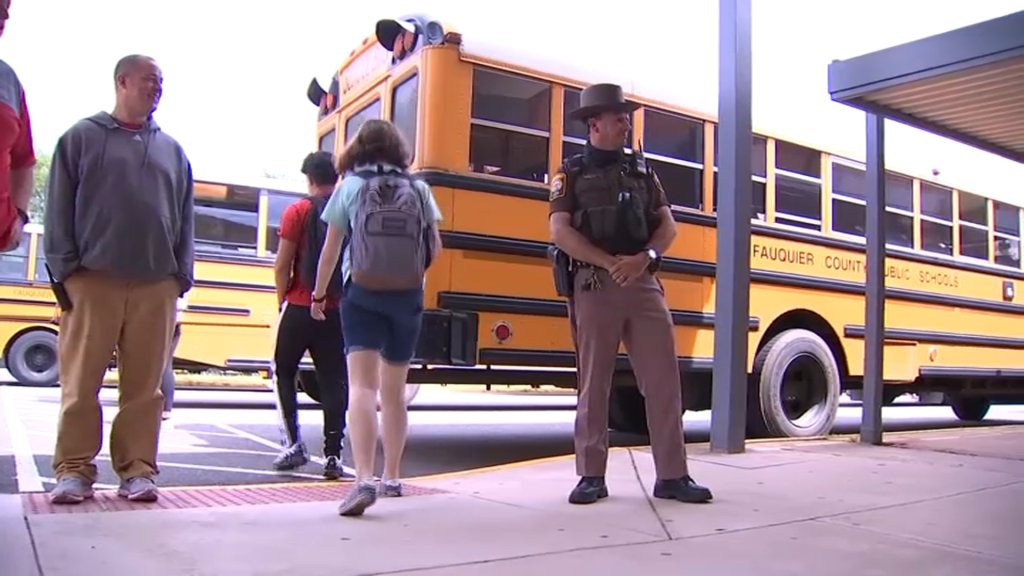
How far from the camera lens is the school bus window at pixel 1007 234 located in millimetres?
9242

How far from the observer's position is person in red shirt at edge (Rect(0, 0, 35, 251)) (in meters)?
2.29

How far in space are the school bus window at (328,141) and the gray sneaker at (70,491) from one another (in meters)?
4.08

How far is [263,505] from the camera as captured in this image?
3789 mm

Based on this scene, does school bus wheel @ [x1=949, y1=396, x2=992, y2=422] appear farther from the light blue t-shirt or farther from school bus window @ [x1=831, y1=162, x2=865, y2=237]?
the light blue t-shirt

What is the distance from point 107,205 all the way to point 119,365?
0.69 m

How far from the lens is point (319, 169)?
501 cm

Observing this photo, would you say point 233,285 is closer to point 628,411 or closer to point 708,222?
point 628,411

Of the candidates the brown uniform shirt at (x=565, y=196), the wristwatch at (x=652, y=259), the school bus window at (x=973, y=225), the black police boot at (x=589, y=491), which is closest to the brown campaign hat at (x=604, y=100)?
the brown uniform shirt at (x=565, y=196)

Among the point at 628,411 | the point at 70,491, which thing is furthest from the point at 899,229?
the point at 70,491

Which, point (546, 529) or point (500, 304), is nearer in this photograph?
point (546, 529)

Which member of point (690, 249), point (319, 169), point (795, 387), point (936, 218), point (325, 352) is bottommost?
point (795, 387)

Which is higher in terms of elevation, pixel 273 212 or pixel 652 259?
pixel 273 212

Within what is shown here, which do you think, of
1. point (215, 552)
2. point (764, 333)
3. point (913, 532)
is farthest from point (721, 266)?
point (215, 552)

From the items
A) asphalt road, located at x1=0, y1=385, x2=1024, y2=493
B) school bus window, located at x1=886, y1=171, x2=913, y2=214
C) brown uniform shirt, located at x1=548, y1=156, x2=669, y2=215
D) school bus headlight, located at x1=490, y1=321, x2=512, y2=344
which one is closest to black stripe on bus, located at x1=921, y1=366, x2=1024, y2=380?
asphalt road, located at x1=0, y1=385, x2=1024, y2=493
